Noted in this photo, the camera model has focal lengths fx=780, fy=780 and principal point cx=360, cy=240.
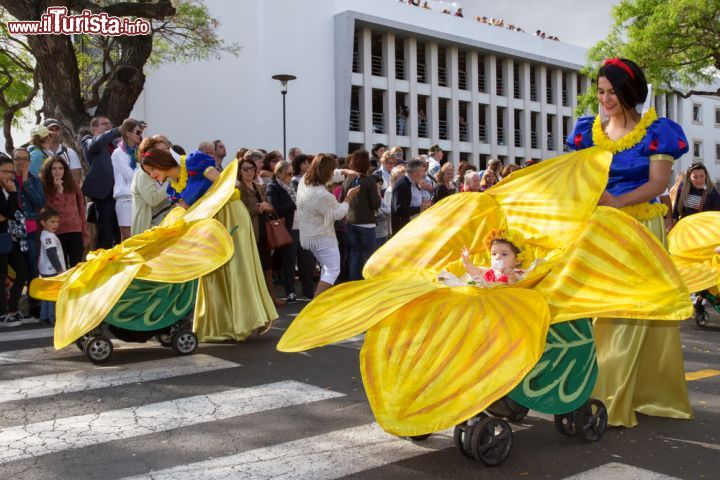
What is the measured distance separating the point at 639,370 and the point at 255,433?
235 centimetres

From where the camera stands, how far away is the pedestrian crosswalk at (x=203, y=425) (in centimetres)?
386

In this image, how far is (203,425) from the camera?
15.2ft

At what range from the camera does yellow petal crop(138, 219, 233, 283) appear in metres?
6.25

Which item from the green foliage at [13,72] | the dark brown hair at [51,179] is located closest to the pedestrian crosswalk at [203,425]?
the dark brown hair at [51,179]

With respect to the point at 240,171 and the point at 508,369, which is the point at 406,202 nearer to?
the point at 240,171

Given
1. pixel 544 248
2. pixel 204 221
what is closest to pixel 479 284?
pixel 544 248

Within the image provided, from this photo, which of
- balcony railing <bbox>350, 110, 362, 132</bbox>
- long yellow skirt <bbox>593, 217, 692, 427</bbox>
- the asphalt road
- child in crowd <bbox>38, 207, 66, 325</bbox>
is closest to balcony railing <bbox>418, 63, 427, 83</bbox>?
balcony railing <bbox>350, 110, 362, 132</bbox>

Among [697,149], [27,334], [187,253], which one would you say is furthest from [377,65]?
[187,253]

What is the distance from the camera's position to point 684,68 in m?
27.8

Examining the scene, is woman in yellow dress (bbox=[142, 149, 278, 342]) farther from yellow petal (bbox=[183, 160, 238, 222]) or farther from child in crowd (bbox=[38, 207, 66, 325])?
child in crowd (bbox=[38, 207, 66, 325])

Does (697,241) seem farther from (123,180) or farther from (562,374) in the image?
(123,180)

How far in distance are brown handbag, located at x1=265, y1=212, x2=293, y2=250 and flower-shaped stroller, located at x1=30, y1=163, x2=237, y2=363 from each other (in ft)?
9.80

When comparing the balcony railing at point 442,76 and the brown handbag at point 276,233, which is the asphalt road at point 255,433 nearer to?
the brown handbag at point 276,233

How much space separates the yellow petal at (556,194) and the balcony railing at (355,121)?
109 ft
